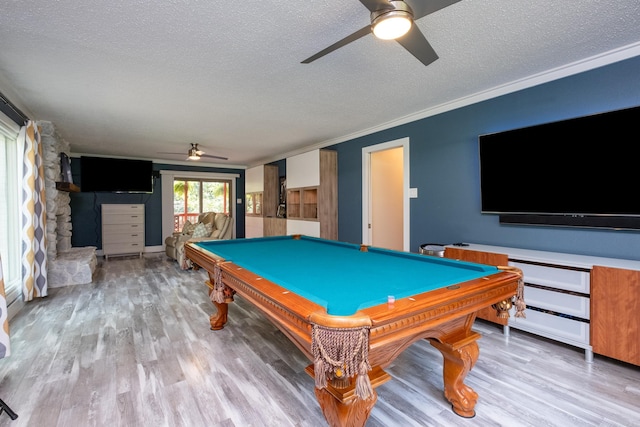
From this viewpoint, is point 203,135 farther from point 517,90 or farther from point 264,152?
point 517,90

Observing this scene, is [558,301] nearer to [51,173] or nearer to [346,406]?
[346,406]

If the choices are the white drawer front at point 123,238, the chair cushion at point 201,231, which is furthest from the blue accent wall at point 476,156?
the white drawer front at point 123,238

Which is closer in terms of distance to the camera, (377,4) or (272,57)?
(377,4)

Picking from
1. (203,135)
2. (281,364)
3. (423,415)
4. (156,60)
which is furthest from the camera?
(203,135)

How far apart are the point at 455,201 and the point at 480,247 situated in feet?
2.10

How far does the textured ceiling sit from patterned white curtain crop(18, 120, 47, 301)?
1.33ft

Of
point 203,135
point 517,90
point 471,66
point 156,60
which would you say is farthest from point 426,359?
point 203,135

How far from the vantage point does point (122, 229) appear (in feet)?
21.7

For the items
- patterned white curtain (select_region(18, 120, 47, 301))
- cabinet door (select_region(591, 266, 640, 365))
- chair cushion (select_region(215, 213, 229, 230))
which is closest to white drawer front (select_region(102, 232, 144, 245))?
chair cushion (select_region(215, 213, 229, 230))

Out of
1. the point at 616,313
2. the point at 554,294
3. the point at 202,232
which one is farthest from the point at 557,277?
the point at 202,232

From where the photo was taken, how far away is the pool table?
101cm

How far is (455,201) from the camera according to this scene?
A: 10.9 feet

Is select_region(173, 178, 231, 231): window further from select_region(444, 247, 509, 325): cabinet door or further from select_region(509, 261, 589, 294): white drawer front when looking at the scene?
select_region(509, 261, 589, 294): white drawer front

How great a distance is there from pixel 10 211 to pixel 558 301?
5.62 meters
